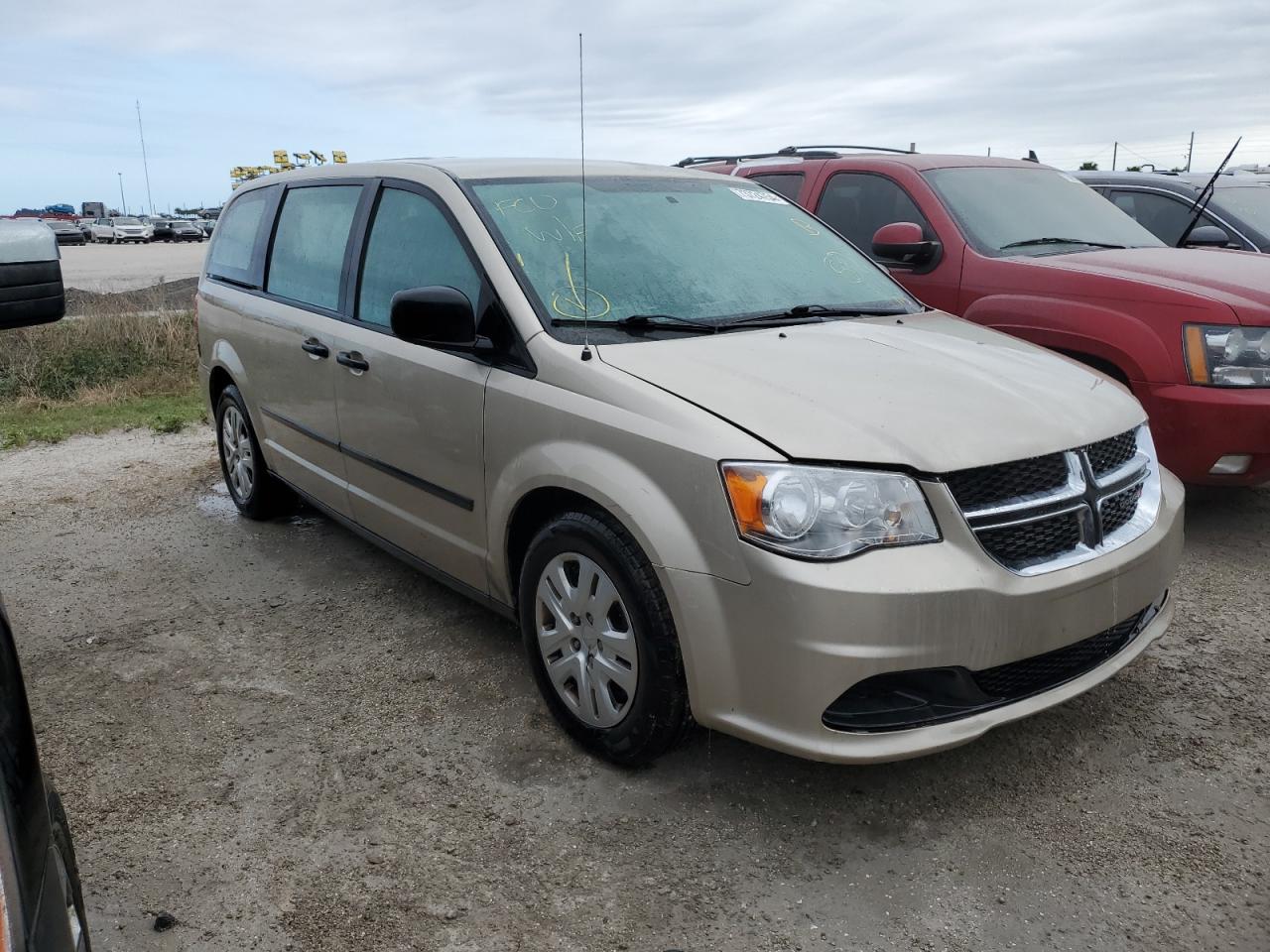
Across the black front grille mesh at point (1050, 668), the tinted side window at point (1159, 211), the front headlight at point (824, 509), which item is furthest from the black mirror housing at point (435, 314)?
the tinted side window at point (1159, 211)

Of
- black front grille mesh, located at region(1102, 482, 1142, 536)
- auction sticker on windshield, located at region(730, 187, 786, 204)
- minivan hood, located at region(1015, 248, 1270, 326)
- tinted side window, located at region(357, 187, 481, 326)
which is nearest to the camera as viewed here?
black front grille mesh, located at region(1102, 482, 1142, 536)

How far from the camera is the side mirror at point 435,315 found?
313 cm

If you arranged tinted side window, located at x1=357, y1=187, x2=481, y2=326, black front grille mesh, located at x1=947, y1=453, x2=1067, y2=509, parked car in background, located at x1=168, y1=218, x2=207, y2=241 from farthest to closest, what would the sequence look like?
parked car in background, located at x1=168, y1=218, x2=207, y2=241, tinted side window, located at x1=357, y1=187, x2=481, y2=326, black front grille mesh, located at x1=947, y1=453, x2=1067, y2=509

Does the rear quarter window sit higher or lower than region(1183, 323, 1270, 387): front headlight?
higher

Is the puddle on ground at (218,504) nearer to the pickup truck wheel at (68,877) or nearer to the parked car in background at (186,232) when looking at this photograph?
the pickup truck wheel at (68,877)

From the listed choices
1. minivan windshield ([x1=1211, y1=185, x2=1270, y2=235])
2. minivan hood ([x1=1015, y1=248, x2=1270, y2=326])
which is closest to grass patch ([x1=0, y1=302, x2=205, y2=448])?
minivan hood ([x1=1015, y1=248, x2=1270, y2=326])

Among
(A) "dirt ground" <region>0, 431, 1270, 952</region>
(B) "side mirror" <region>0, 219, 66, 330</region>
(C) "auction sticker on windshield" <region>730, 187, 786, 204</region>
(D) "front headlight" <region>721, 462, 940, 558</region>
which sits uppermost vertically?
(C) "auction sticker on windshield" <region>730, 187, 786, 204</region>

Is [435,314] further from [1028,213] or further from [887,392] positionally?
[1028,213]

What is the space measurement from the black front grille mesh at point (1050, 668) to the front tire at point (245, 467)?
3.74 m

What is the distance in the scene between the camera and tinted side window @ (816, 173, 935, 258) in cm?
588

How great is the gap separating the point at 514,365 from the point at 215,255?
316cm

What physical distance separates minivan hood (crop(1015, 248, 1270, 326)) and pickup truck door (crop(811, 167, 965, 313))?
40 cm

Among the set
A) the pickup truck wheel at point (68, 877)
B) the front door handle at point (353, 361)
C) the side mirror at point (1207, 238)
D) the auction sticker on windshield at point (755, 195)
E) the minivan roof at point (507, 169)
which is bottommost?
the pickup truck wheel at point (68, 877)

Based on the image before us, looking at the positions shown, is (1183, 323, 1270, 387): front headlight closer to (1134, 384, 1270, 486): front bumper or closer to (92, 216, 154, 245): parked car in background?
(1134, 384, 1270, 486): front bumper
